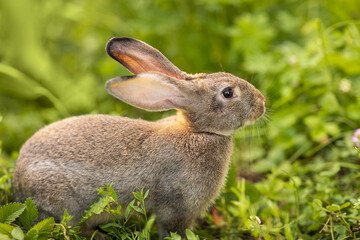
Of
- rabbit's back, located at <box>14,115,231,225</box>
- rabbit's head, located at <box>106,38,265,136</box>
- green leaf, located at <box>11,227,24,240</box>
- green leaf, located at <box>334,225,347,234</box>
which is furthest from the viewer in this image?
rabbit's head, located at <box>106,38,265,136</box>

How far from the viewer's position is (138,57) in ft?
12.6

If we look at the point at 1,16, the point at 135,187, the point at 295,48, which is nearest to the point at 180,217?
the point at 135,187

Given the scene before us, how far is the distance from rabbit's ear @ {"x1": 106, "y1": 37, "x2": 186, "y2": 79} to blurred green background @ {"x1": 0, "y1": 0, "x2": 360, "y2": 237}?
95 centimetres

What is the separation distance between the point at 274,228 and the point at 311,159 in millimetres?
1725

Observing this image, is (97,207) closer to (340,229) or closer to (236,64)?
(340,229)

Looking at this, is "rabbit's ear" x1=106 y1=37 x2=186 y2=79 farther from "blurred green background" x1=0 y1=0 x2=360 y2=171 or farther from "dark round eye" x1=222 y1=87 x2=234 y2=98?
"blurred green background" x1=0 y1=0 x2=360 y2=171

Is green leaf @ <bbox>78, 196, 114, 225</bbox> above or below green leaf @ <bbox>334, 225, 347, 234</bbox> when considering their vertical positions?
above

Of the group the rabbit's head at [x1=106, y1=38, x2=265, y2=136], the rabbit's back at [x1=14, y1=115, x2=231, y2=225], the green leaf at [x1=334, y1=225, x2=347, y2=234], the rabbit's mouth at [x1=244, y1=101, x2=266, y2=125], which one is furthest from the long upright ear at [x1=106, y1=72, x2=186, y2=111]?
the green leaf at [x1=334, y1=225, x2=347, y2=234]

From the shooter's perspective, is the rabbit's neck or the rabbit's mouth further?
the rabbit's mouth

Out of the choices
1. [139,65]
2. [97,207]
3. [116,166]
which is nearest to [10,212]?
[97,207]

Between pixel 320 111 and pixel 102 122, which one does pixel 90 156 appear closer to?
pixel 102 122

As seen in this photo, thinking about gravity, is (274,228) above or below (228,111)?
below

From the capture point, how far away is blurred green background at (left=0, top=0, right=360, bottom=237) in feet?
16.2

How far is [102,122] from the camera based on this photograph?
392cm
